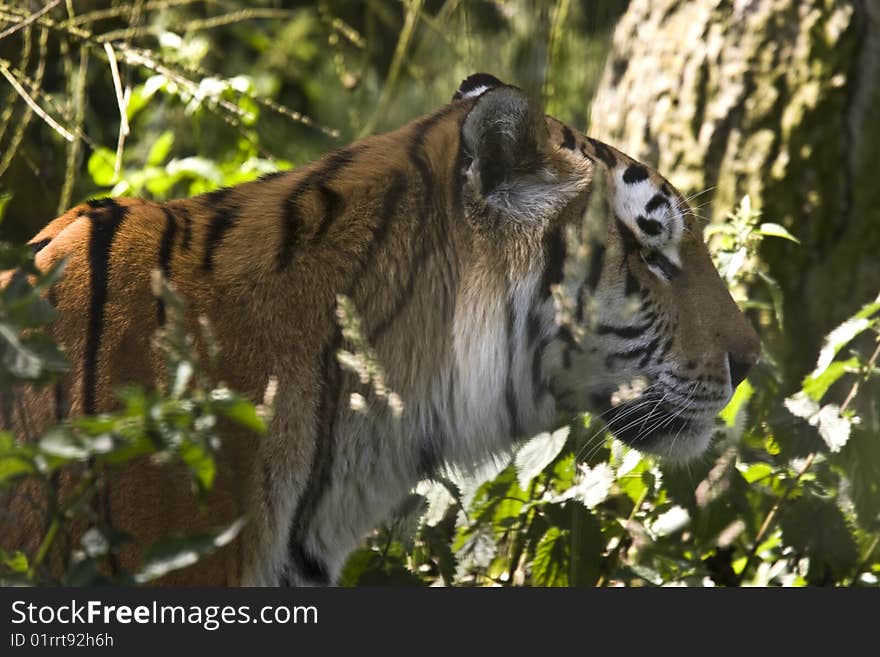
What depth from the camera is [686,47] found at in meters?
4.71

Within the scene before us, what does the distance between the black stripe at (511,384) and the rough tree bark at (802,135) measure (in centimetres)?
207

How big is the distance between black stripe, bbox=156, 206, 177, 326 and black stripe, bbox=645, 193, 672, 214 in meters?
1.10

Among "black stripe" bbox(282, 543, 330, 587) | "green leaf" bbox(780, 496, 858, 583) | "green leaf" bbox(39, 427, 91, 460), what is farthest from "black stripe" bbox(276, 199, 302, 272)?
"green leaf" bbox(780, 496, 858, 583)

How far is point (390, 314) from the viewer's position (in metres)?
2.62

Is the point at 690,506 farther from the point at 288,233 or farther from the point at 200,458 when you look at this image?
the point at 200,458

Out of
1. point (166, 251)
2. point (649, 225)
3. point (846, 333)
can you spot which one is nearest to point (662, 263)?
point (649, 225)

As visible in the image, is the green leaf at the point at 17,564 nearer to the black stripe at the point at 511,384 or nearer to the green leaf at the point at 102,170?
the black stripe at the point at 511,384

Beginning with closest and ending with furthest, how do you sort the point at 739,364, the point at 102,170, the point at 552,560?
the point at 739,364 < the point at 552,560 < the point at 102,170

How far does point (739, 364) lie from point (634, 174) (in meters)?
0.53

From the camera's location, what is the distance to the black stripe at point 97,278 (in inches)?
93.4

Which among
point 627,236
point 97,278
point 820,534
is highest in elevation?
point 627,236

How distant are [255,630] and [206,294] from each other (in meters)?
0.74

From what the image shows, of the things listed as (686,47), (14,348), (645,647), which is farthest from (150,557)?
(686,47)

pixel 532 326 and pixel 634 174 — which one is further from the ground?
pixel 634 174
